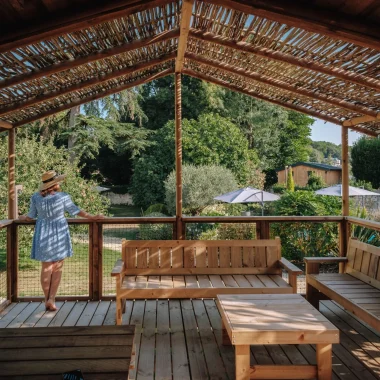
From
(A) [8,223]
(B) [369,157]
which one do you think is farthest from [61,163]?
(B) [369,157]

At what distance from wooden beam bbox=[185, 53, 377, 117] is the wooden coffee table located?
232 cm

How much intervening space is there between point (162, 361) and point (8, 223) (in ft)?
8.41

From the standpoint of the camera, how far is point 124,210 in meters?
16.6

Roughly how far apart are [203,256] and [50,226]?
1.63 metres

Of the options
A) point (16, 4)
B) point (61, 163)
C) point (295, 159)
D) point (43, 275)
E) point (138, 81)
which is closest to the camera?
point (16, 4)

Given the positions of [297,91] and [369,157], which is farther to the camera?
[369,157]

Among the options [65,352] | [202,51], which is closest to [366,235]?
[202,51]

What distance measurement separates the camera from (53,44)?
3.32 metres

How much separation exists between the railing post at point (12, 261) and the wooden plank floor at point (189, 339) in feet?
0.57

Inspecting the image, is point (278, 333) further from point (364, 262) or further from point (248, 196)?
point (248, 196)

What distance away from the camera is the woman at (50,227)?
4.55 meters

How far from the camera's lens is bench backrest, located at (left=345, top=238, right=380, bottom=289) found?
4.05 m

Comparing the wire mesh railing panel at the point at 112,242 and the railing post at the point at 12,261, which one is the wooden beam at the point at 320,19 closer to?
the wire mesh railing panel at the point at 112,242

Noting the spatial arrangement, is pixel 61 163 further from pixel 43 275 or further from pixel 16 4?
pixel 16 4
